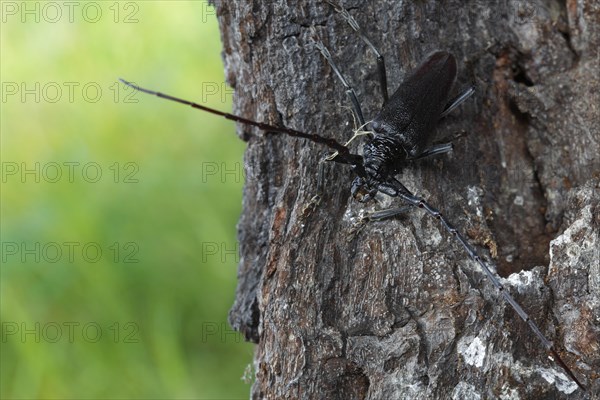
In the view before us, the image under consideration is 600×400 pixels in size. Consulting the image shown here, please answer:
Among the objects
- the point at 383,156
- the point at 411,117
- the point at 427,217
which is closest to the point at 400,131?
the point at 411,117

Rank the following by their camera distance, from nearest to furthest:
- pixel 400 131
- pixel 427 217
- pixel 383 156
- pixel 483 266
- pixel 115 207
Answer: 1. pixel 483 266
2. pixel 427 217
3. pixel 383 156
4. pixel 400 131
5. pixel 115 207

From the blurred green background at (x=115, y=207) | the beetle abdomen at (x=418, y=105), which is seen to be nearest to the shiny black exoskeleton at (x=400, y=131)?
the beetle abdomen at (x=418, y=105)

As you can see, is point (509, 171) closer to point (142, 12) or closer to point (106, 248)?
point (106, 248)

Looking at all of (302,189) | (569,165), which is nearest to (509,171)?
(569,165)

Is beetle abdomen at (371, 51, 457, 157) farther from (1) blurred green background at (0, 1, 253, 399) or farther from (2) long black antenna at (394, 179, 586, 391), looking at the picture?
(1) blurred green background at (0, 1, 253, 399)

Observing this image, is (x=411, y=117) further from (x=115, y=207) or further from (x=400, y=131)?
(x=115, y=207)

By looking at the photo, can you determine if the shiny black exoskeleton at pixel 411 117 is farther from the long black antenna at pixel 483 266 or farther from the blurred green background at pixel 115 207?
the blurred green background at pixel 115 207
